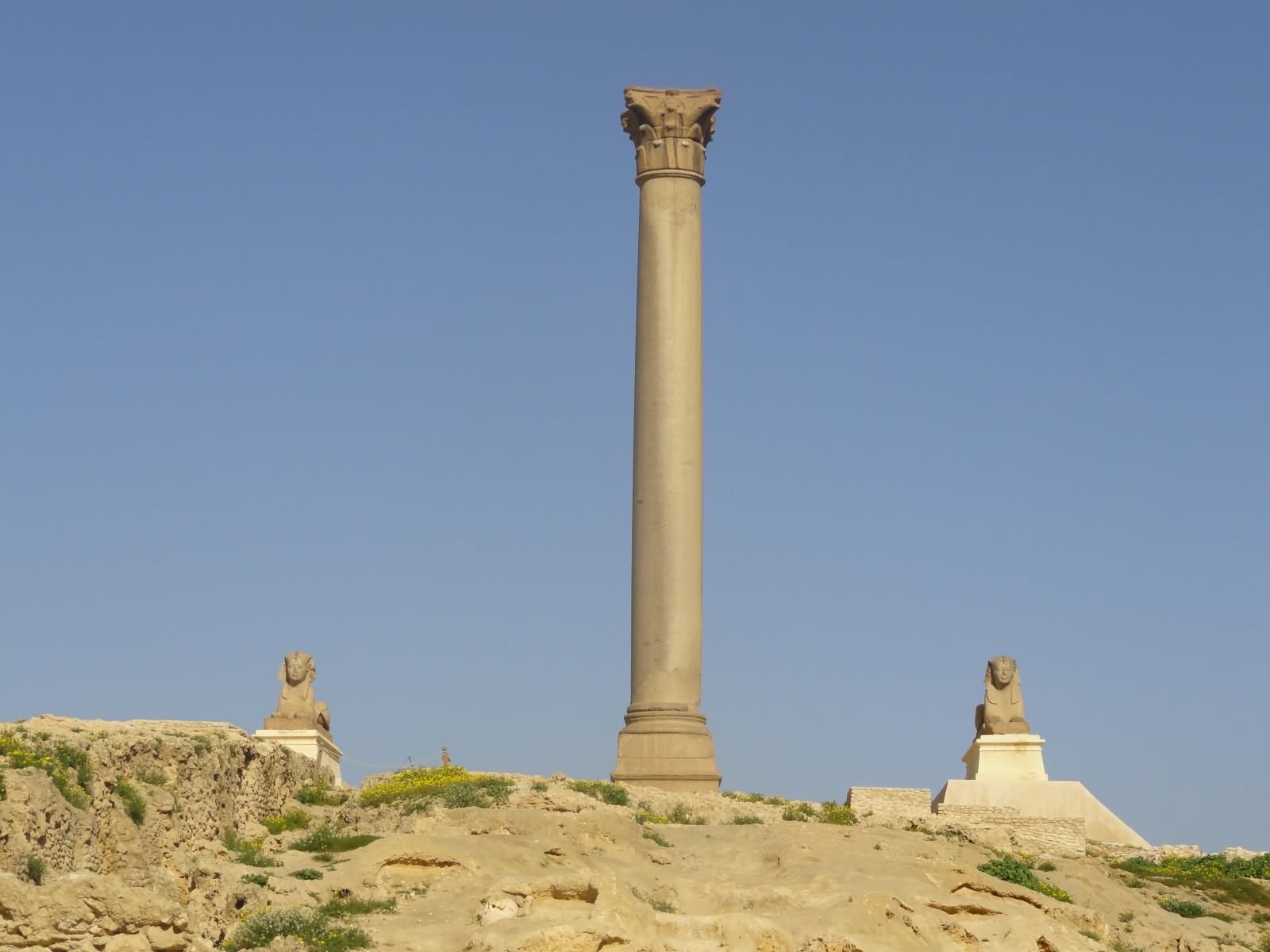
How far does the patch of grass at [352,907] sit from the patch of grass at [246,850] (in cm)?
199

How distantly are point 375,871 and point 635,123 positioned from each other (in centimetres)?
1993

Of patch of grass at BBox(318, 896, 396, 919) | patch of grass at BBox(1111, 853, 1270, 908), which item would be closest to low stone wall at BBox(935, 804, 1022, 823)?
patch of grass at BBox(1111, 853, 1270, 908)

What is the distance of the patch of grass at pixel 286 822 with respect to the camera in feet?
84.0

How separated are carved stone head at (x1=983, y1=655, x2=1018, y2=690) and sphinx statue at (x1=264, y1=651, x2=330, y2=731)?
1265 centimetres

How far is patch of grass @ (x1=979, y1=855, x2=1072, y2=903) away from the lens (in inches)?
979

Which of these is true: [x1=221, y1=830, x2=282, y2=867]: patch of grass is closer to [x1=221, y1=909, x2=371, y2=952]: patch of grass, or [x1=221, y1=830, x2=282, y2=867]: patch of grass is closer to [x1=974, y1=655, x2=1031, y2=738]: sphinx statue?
[x1=221, y1=909, x2=371, y2=952]: patch of grass

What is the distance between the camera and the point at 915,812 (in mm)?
32375

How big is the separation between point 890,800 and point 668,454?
763 cm

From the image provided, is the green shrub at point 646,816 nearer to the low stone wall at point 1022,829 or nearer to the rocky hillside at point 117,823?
the low stone wall at point 1022,829

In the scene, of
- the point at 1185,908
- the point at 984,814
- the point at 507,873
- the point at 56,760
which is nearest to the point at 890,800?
the point at 984,814

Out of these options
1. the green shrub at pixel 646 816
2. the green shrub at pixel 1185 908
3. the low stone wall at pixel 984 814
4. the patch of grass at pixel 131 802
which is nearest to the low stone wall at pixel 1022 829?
the low stone wall at pixel 984 814

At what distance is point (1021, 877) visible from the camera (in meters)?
25.3

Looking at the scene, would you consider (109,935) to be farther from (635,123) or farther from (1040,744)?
(635,123)

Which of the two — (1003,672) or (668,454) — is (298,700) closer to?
(668,454)
